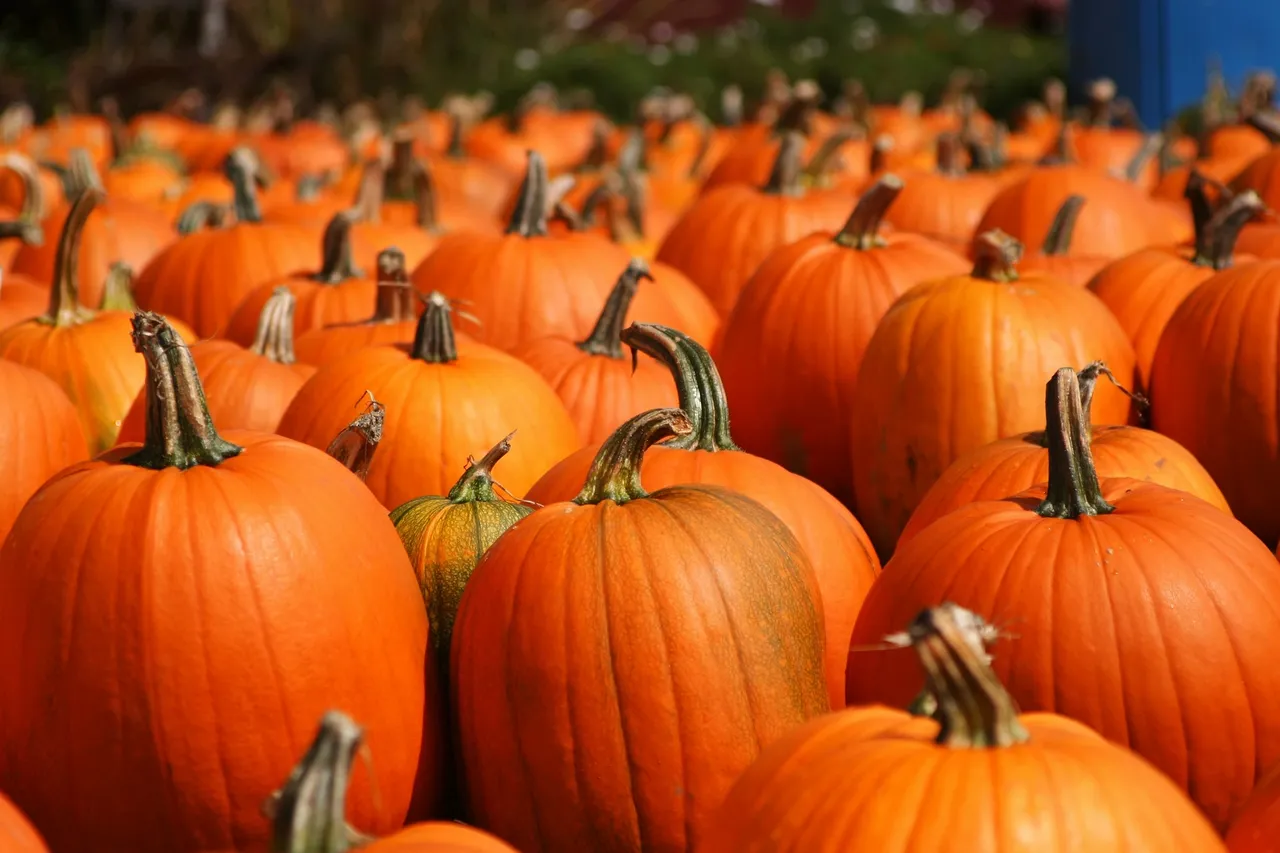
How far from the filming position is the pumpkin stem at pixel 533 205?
4543 mm

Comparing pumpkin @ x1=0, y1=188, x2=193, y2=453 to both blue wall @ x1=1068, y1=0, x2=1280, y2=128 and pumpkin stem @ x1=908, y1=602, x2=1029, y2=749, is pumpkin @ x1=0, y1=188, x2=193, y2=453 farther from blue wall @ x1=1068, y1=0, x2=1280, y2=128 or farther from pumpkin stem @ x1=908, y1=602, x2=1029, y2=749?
blue wall @ x1=1068, y1=0, x2=1280, y2=128

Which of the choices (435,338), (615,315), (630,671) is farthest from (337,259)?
(630,671)

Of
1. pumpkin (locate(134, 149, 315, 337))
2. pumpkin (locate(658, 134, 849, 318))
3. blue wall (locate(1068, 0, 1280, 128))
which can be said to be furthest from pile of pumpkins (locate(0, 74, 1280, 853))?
blue wall (locate(1068, 0, 1280, 128))

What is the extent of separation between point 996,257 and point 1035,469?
826 mm

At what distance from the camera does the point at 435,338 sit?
325 cm

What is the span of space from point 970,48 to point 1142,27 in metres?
5.38

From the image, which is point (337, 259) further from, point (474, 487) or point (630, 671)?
point (630, 671)

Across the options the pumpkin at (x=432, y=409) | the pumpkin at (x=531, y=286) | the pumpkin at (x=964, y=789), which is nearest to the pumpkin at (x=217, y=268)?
the pumpkin at (x=531, y=286)

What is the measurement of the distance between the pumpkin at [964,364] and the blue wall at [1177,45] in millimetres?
6651

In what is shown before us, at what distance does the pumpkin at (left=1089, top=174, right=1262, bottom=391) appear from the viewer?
3973mm

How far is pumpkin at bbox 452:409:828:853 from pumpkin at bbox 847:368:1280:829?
29 centimetres

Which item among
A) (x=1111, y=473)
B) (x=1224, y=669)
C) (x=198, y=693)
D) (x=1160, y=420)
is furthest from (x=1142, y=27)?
(x=198, y=693)

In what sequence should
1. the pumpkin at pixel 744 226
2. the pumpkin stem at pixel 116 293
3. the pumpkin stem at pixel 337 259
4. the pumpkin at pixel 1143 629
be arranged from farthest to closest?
the pumpkin at pixel 744 226
the pumpkin stem at pixel 337 259
the pumpkin stem at pixel 116 293
the pumpkin at pixel 1143 629

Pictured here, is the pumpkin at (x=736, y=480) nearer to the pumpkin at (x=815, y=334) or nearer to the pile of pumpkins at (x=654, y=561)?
the pile of pumpkins at (x=654, y=561)
